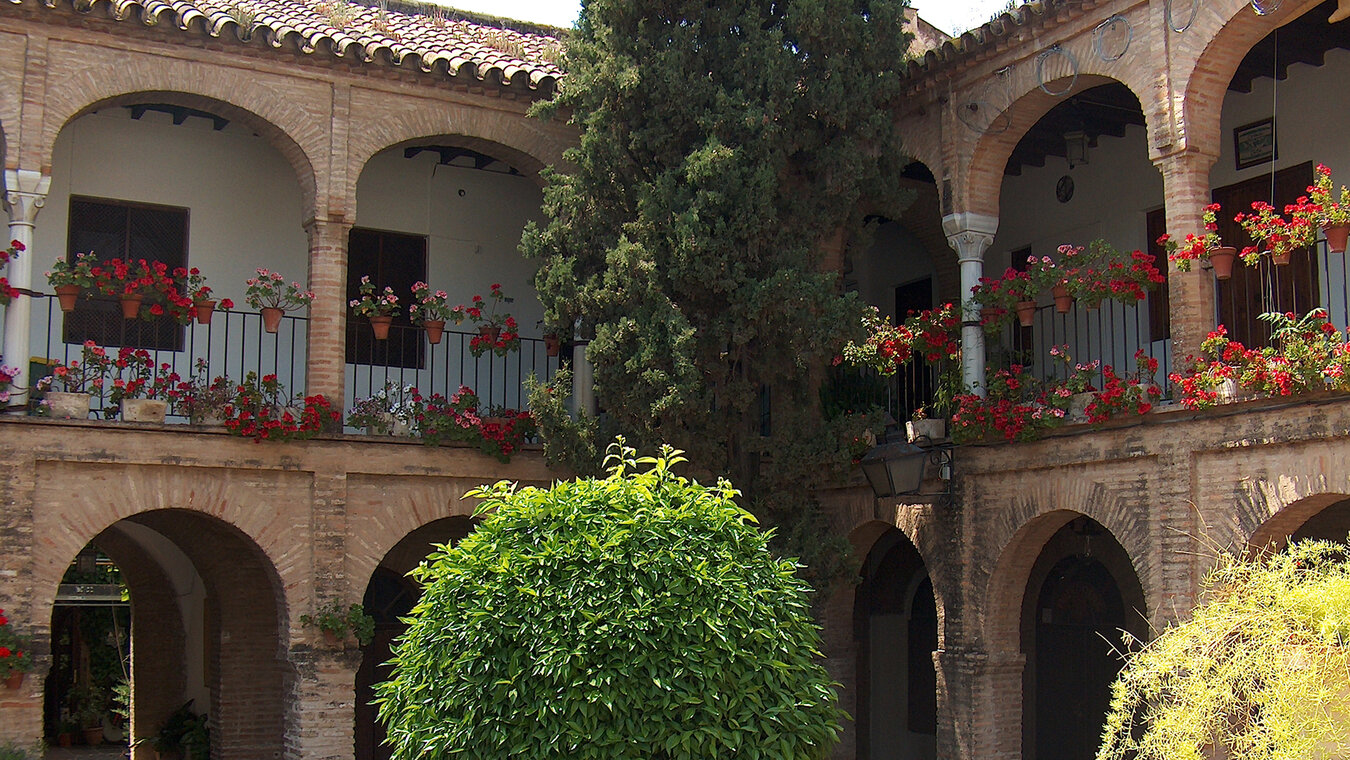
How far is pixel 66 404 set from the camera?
1121cm

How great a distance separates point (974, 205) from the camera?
1251 cm

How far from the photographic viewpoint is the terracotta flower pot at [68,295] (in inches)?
451

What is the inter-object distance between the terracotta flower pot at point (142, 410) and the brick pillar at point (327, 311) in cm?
123

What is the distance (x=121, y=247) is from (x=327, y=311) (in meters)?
2.28

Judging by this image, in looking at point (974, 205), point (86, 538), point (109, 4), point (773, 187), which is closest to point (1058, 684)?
point (974, 205)

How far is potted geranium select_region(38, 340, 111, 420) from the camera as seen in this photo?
11195 millimetres

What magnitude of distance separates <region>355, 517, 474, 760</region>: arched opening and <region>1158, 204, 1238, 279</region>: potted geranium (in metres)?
7.61

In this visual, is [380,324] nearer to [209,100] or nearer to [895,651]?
[209,100]

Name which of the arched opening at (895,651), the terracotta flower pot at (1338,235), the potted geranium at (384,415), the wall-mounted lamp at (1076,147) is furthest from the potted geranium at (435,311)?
the terracotta flower pot at (1338,235)

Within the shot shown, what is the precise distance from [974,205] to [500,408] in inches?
179

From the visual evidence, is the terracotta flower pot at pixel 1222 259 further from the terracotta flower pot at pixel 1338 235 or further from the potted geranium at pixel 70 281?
the potted geranium at pixel 70 281

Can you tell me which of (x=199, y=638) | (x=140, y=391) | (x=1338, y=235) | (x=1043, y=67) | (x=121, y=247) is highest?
(x=1043, y=67)

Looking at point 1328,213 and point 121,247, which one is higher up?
point 121,247

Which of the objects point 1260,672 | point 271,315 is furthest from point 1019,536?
point 271,315
